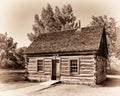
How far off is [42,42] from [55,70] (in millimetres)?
3927

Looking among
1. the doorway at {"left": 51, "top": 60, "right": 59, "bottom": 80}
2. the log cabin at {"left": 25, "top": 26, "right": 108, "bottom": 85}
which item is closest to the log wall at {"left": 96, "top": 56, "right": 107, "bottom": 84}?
the log cabin at {"left": 25, "top": 26, "right": 108, "bottom": 85}

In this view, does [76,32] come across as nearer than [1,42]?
Yes

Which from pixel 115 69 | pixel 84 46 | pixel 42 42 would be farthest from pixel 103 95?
pixel 115 69

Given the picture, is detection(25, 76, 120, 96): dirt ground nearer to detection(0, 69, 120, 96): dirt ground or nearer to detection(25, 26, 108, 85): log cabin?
detection(0, 69, 120, 96): dirt ground

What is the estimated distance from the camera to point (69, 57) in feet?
57.6

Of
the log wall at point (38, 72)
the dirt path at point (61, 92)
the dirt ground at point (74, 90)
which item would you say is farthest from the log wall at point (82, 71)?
the dirt path at point (61, 92)

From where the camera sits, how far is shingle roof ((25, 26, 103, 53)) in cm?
1722

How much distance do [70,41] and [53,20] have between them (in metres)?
25.2

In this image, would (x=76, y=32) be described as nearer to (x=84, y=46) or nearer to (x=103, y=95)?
(x=84, y=46)

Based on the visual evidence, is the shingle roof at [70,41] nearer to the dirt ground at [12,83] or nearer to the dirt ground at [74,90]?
the dirt ground at [12,83]

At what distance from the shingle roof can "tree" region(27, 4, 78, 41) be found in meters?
21.1

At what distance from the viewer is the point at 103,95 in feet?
38.2

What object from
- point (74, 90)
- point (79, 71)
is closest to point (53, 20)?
point (79, 71)

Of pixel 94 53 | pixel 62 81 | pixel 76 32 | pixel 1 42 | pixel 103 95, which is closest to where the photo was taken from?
pixel 103 95
